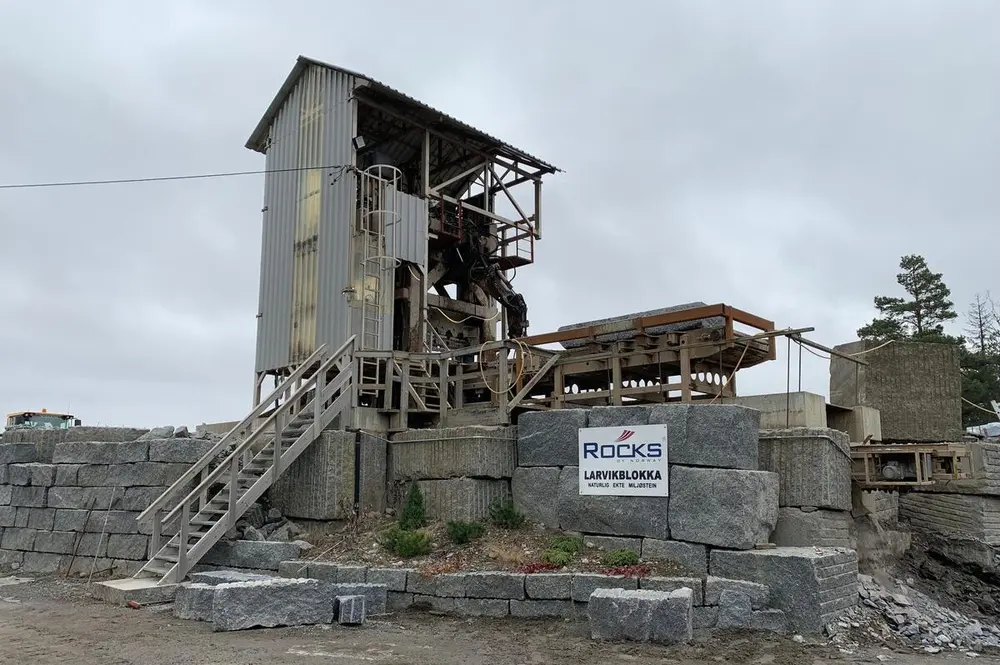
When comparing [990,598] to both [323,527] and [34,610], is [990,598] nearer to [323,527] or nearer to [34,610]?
[323,527]

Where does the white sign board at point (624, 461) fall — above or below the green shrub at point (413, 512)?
above

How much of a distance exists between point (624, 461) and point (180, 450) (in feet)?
24.6

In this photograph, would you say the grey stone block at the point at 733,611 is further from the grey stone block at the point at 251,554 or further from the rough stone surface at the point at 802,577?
the grey stone block at the point at 251,554

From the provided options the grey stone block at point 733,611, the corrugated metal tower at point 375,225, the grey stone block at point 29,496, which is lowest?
the grey stone block at point 733,611

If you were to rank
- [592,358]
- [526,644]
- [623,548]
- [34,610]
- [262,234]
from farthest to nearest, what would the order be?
[262,234]
[592,358]
[34,610]
[623,548]
[526,644]

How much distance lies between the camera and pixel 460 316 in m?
19.5

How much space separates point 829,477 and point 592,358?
3.66 meters

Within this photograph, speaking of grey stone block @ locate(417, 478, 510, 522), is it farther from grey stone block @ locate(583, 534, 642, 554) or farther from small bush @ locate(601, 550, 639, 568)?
small bush @ locate(601, 550, 639, 568)

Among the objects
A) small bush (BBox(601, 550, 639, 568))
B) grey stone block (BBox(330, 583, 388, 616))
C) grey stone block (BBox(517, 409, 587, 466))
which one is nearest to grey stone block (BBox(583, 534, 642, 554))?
small bush (BBox(601, 550, 639, 568))

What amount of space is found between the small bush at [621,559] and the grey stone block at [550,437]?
145 cm

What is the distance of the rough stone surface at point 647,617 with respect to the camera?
26.8 feet

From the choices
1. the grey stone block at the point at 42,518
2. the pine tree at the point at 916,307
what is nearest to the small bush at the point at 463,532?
the grey stone block at the point at 42,518

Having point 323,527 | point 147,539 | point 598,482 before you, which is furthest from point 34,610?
point 598,482

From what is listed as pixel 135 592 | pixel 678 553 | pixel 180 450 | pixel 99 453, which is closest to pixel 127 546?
pixel 180 450
